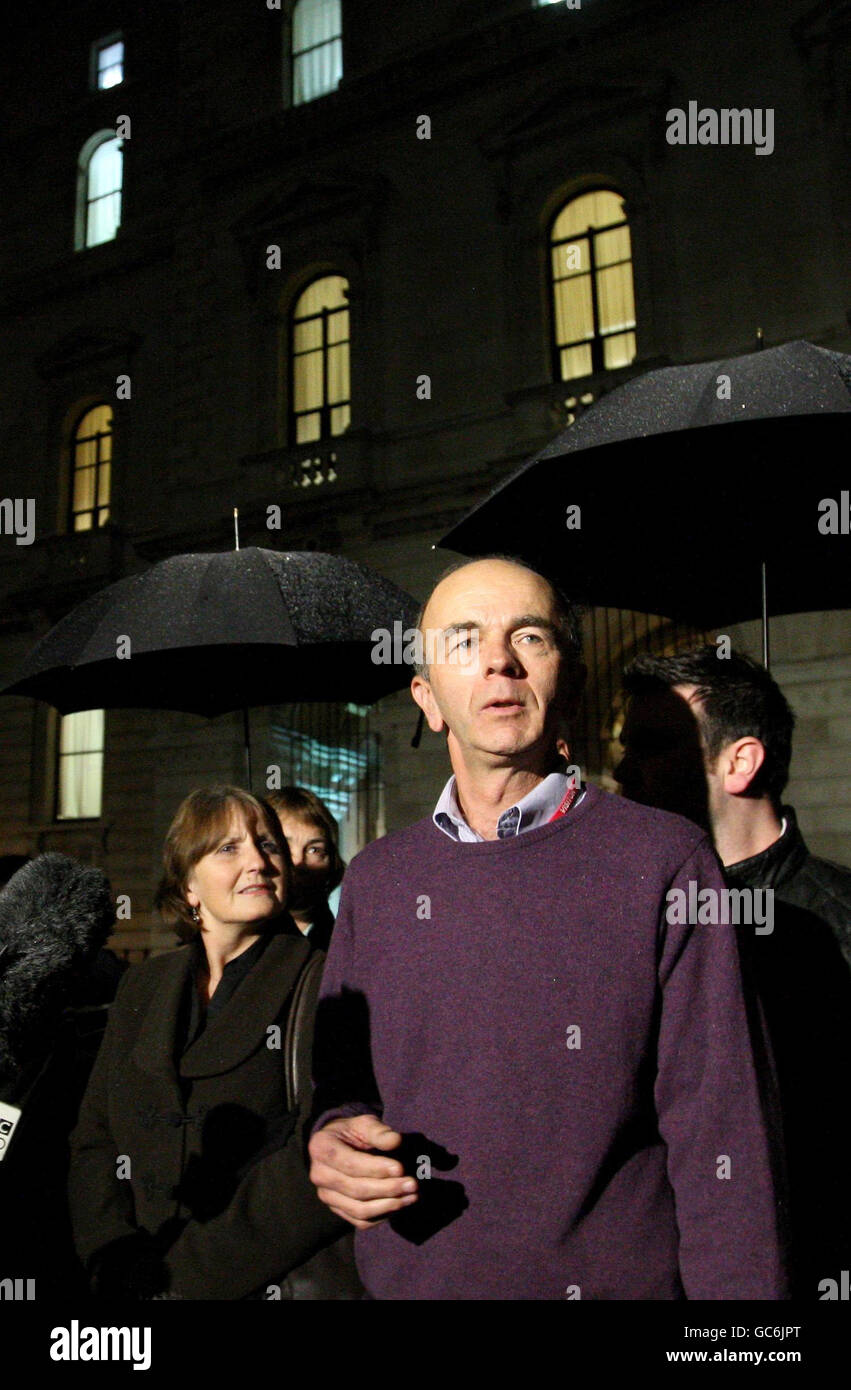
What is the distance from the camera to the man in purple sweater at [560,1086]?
1.62 meters

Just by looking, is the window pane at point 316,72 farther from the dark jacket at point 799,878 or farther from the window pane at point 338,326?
the dark jacket at point 799,878

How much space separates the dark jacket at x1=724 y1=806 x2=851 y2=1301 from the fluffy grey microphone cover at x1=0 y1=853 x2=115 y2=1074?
56.4 inches

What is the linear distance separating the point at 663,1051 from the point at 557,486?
6.64 feet

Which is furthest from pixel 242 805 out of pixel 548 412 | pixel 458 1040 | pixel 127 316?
pixel 127 316

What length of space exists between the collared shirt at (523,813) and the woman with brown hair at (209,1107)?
2.97 ft

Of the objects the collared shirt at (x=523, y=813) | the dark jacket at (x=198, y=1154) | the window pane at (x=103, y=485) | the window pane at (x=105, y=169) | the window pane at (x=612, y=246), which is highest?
the window pane at (x=105, y=169)

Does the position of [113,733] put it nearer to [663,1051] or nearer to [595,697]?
[595,697]

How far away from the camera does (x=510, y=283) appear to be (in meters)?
13.2

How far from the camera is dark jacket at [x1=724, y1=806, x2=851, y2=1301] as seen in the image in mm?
2078

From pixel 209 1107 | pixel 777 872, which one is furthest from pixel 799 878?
pixel 209 1107

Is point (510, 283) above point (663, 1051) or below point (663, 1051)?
above

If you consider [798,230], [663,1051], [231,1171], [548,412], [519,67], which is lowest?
[231,1171]

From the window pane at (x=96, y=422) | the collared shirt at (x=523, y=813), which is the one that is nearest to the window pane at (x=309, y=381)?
the window pane at (x=96, y=422)
